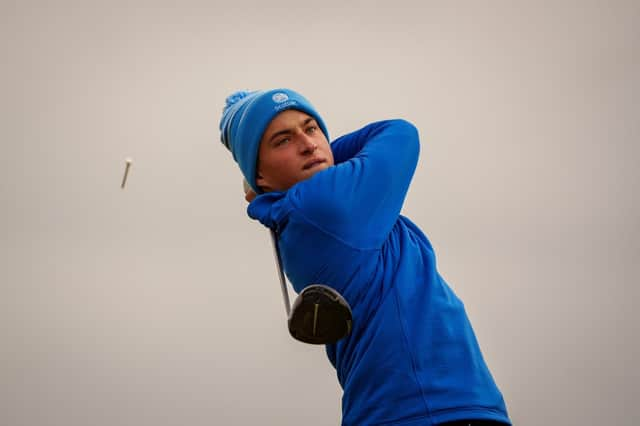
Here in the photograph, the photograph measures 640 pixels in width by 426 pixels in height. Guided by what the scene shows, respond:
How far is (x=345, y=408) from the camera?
0.81 m

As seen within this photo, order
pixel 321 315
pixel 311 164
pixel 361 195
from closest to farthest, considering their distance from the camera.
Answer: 1. pixel 321 315
2. pixel 361 195
3. pixel 311 164

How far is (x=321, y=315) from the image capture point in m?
0.67

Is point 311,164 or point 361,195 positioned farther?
point 311,164

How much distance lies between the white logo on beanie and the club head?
34 centimetres

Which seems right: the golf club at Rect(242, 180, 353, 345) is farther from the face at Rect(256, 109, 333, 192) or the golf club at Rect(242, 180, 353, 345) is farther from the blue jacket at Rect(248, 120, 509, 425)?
the face at Rect(256, 109, 333, 192)

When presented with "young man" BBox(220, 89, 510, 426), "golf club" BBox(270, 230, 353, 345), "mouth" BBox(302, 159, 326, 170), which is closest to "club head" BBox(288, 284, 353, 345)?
"golf club" BBox(270, 230, 353, 345)

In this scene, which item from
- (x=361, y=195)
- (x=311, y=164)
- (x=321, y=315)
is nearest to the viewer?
(x=321, y=315)

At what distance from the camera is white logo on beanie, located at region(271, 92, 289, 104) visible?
3.01 ft

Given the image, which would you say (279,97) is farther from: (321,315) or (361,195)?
(321,315)

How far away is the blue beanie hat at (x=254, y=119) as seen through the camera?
91cm

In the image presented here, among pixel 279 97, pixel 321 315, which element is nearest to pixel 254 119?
pixel 279 97

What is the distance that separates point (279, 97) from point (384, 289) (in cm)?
33

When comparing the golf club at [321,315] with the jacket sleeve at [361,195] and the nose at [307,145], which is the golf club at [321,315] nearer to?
the jacket sleeve at [361,195]

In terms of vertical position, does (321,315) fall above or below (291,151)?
below
